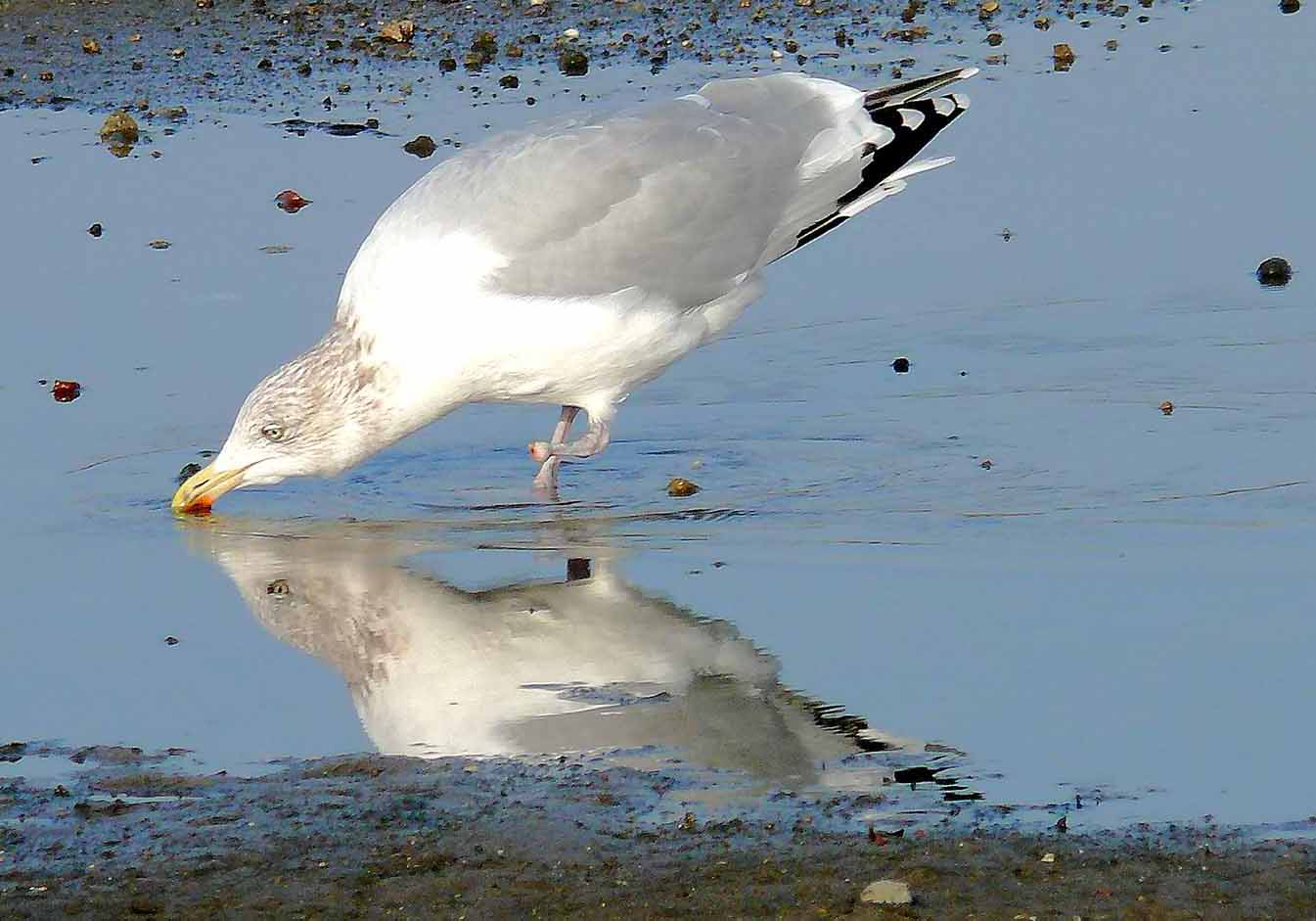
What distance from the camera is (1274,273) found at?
26.7ft

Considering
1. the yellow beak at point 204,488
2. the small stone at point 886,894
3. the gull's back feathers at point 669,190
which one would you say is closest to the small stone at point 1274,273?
the gull's back feathers at point 669,190

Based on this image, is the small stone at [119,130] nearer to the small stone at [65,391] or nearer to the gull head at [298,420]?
the small stone at [65,391]

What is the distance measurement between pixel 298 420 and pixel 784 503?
4.62 ft

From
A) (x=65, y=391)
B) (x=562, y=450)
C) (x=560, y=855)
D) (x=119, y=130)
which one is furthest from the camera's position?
(x=119, y=130)

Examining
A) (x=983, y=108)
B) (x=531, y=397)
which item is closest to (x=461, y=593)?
(x=531, y=397)

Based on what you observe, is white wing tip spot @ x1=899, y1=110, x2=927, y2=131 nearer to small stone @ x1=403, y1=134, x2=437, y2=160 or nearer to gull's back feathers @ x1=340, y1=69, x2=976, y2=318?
gull's back feathers @ x1=340, y1=69, x2=976, y2=318

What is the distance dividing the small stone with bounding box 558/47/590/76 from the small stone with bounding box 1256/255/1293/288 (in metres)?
4.19

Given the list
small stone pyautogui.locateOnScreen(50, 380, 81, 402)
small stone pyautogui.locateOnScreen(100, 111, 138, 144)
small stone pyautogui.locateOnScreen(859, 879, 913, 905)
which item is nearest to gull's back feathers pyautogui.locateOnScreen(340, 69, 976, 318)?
small stone pyautogui.locateOnScreen(50, 380, 81, 402)

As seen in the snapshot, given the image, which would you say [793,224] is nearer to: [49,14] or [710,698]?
[710,698]

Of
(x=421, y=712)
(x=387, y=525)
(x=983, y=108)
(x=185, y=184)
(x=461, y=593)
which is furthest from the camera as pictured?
(x=983, y=108)

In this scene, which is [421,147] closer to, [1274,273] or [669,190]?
[669,190]

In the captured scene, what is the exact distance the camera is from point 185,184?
985 cm

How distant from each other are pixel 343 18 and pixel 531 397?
5.77 metres

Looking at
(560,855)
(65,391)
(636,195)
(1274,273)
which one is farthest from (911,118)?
(560,855)
